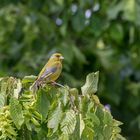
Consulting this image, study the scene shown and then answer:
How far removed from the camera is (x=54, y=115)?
3734 mm

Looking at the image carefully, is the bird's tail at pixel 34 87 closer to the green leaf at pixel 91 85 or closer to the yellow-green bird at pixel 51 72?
the yellow-green bird at pixel 51 72

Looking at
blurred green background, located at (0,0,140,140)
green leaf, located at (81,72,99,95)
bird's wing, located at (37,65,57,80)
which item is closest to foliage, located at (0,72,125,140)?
green leaf, located at (81,72,99,95)

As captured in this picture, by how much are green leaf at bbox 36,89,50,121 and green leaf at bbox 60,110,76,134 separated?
0.13 metres

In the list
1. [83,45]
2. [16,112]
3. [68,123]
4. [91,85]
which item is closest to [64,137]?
[68,123]

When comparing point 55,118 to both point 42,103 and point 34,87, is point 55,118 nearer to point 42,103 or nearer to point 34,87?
point 42,103

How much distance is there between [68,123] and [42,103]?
0.65 feet

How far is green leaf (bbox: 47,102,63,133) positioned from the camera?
12.1 feet

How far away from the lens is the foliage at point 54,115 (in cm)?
365

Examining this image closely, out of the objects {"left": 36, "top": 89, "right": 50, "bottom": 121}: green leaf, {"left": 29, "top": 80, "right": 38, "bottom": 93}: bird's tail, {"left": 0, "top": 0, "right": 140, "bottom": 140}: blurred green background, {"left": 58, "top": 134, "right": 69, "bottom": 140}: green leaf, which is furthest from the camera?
{"left": 0, "top": 0, "right": 140, "bottom": 140}: blurred green background

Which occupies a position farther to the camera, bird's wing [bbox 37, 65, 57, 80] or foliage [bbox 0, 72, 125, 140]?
bird's wing [bbox 37, 65, 57, 80]

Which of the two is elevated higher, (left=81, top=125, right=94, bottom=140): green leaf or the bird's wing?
the bird's wing

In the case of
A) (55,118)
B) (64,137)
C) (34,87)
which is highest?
(34,87)

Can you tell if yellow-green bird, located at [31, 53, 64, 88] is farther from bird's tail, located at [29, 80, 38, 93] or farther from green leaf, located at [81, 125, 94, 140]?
green leaf, located at [81, 125, 94, 140]

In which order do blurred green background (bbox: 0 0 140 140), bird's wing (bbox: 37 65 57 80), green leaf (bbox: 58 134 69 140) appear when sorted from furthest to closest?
blurred green background (bbox: 0 0 140 140) → bird's wing (bbox: 37 65 57 80) → green leaf (bbox: 58 134 69 140)
